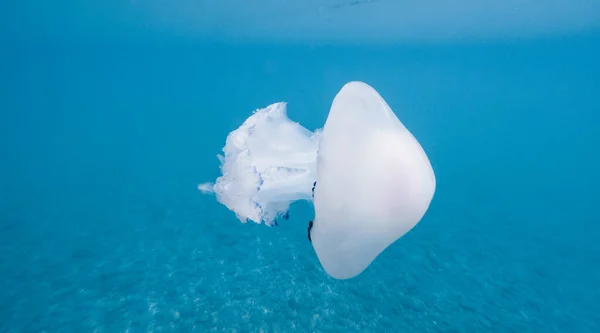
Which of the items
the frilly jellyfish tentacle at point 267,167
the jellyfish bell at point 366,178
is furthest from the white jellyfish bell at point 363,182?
the frilly jellyfish tentacle at point 267,167

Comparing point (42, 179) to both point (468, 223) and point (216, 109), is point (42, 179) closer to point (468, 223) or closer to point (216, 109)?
point (216, 109)

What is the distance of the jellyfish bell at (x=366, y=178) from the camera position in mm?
2373

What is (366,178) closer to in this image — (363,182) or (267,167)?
(363,182)

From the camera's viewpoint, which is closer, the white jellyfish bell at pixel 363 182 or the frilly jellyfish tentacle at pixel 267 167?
the white jellyfish bell at pixel 363 182

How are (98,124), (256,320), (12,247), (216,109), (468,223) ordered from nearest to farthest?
(256,320) → (12,247) → (468,223) → (98,124) → (216,109)

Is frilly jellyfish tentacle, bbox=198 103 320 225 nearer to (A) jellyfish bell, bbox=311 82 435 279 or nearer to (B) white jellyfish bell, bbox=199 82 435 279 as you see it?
(B) white jellyfish bell, bbox=199 82 435 279

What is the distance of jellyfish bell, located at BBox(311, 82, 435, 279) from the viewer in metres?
2.37

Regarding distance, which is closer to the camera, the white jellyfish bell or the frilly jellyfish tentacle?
the white jellyfish bell

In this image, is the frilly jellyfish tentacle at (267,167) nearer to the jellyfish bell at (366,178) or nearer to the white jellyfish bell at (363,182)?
the white jellyfish bell at (363,182)

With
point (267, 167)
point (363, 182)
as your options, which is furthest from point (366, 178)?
point (267, 167)

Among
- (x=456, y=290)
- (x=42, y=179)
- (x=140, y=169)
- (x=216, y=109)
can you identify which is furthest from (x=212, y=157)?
(x=216, y=109)

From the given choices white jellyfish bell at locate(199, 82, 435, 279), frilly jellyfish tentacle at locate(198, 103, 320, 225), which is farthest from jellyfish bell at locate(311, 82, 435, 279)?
frilly jellyfish tentacle at locate(198, 103, 320, 225)

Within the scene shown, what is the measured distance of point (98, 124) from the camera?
1864 cm

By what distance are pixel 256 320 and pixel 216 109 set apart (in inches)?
672
